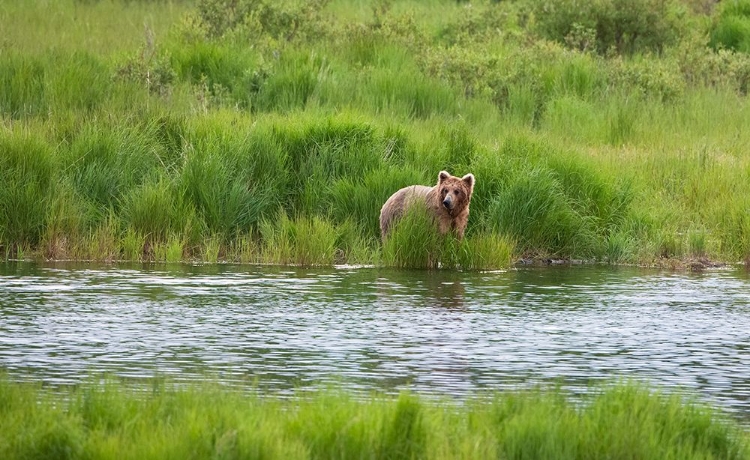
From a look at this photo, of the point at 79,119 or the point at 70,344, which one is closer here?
the point at 70,344

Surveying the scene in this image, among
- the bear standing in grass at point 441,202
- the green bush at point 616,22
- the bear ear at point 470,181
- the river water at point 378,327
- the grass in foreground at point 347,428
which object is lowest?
the grass in foreground at point 347,428

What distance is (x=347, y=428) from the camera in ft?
20.7

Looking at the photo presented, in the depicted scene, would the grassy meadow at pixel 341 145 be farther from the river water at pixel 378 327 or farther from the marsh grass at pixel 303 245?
the river water at pixel 378 327

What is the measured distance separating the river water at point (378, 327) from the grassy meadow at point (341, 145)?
0.94 meters

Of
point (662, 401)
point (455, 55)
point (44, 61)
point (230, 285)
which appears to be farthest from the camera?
point (455, 55)

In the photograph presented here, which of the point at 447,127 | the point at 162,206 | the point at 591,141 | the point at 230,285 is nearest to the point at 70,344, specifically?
the point at 230,285

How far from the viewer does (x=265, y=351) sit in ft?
30.4

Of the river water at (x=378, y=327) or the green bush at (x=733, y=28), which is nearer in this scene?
the river water at (x=378, y=327)

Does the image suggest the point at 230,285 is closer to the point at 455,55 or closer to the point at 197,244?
the point at 197,244

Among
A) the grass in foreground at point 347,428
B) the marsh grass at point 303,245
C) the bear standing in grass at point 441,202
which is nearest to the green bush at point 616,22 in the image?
the bear standing in grass at point 441,202

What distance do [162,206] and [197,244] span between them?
552 millimetres

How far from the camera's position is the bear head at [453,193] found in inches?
534

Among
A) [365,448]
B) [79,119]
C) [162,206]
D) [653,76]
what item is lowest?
[365,448]

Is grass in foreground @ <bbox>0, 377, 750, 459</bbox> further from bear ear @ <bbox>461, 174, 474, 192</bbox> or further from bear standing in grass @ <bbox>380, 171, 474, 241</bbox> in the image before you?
bear ear @ <bbox>461, 174, 474, 192</bbox>
